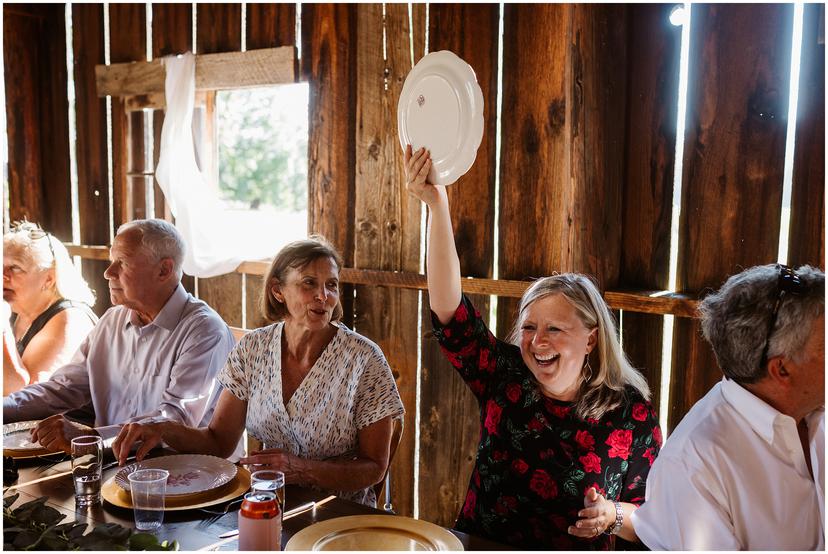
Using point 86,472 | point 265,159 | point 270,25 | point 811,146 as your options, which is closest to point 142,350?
point 86,472

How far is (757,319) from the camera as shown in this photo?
4.93ft

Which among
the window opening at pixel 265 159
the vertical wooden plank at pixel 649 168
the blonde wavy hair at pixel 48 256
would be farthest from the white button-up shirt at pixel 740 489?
the blonde wavy hair at pixel 48 256

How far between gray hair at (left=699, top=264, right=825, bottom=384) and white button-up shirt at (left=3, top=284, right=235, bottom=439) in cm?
169

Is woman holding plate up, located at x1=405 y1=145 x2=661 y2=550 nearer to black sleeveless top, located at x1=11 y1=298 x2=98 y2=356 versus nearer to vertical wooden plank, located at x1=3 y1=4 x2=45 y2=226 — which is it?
black sleeveless top, located at x1=11 y1=298 x2=98 y2=356

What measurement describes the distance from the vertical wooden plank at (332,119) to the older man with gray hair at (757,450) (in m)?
2.12

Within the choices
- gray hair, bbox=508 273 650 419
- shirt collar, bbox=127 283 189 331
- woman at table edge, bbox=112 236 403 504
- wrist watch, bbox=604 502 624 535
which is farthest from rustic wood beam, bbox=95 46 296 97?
wrist watch, bbox=604 502 624 535

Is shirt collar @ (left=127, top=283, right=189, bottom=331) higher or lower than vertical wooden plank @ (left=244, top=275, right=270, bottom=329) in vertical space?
higher

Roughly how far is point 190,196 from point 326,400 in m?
2.01

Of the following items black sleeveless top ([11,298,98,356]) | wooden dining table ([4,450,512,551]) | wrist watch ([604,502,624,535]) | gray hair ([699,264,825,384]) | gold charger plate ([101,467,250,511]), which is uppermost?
gray hair ([699,264,825,384])

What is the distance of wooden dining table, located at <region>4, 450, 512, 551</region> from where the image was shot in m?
1.62

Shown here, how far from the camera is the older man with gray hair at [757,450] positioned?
146 centimetres

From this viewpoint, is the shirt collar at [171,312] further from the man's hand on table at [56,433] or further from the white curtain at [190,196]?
the white curtain at [190,196]

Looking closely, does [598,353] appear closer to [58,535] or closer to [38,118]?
[58,535]

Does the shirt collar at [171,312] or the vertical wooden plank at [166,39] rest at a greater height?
the vertical wooden plank at [166,39]
